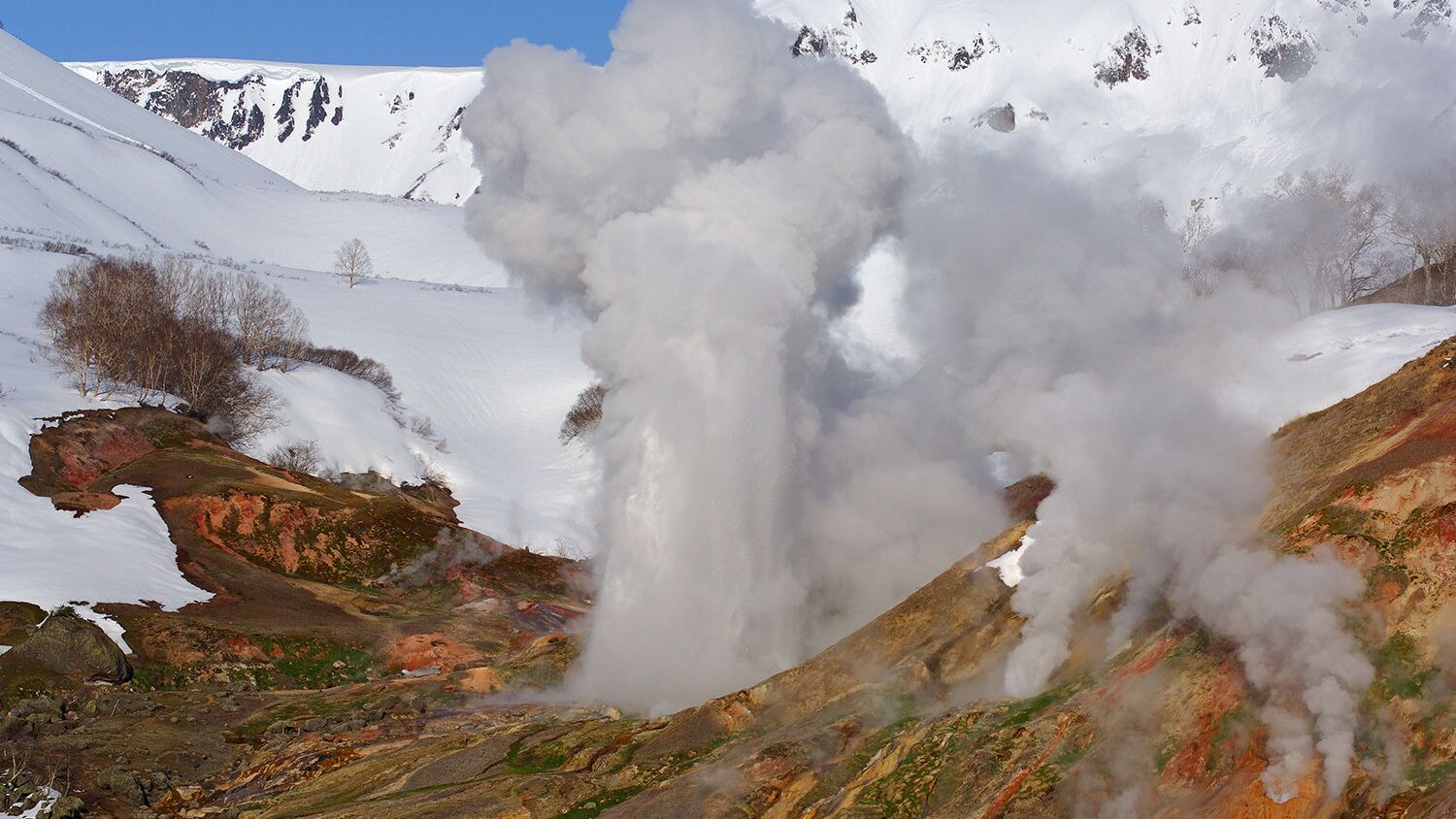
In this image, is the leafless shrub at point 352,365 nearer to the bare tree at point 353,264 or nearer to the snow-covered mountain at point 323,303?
the snow-covered mountain at point 323,303

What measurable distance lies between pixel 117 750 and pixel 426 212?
142366 mm

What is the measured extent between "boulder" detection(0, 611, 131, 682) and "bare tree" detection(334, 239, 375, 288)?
85.6 meters

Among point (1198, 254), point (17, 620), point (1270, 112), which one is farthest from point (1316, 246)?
point (1270, 112)

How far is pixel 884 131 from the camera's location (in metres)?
50.7

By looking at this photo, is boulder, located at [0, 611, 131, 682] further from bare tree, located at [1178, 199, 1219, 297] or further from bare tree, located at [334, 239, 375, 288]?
bare tree, located at [334, 239, 375, 288]

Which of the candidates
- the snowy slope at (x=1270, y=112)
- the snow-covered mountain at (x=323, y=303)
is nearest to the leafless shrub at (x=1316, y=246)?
the snowy slope at (x=1270, y=112)

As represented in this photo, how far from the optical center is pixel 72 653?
4297 centimetres

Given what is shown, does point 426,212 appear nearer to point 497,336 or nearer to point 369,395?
point 497,336

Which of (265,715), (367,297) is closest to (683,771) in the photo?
(265,715)

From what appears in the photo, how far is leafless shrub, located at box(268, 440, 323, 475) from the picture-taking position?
8406 cm

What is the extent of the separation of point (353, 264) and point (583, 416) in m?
40.2

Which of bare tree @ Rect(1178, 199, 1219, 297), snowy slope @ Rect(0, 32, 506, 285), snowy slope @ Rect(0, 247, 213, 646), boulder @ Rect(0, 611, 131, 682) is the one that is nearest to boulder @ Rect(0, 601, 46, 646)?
boulder @ Rect(0, 611, 131, 682)

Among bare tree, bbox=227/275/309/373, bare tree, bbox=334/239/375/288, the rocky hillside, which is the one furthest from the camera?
bare tree, bbox=334/239/375/288

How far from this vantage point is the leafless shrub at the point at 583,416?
9838 cm
